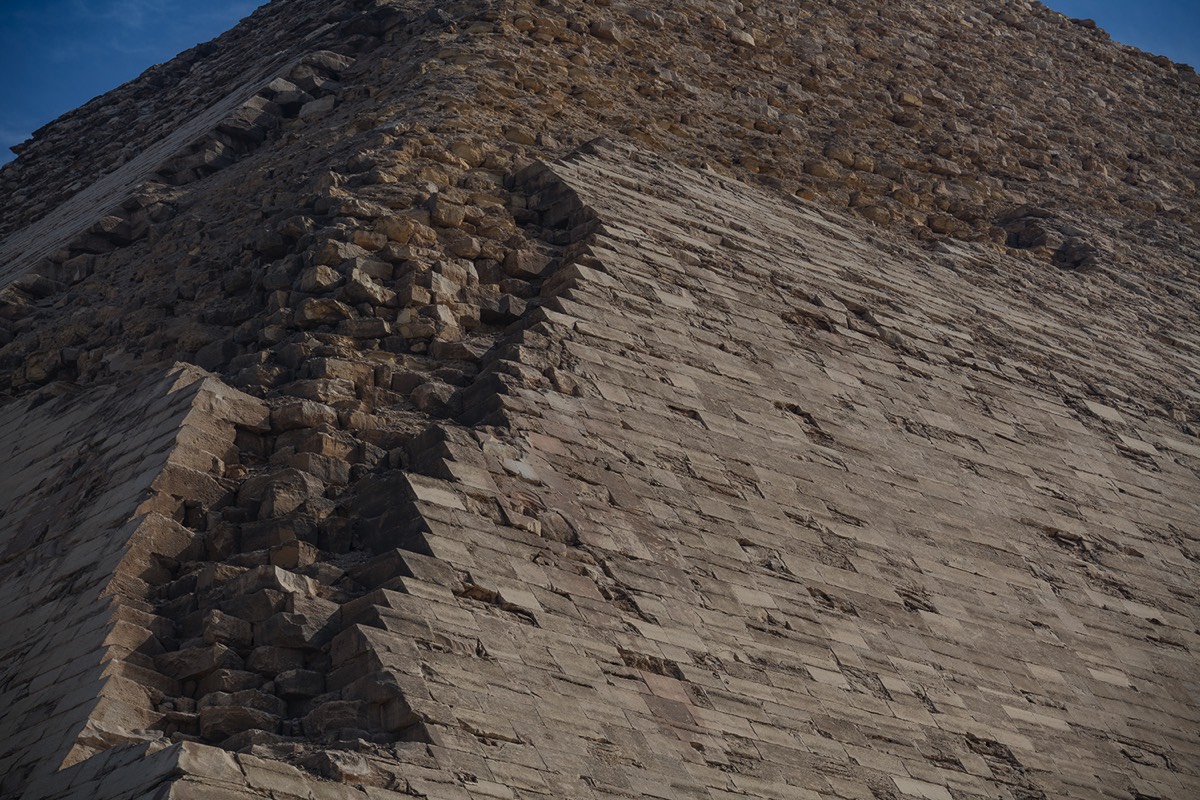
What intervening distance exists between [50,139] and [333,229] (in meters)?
11.3

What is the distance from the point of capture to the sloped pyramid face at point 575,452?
600 centimetres

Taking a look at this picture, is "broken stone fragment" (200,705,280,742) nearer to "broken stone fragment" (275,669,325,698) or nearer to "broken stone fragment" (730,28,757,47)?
"broken stone fragment" (275,669,325,698)

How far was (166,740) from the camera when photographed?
542 cm

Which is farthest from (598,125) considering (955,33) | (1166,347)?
(955,33)

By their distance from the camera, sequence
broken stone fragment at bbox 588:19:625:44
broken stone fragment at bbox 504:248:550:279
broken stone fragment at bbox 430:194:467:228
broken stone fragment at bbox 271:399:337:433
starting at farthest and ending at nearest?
broken stone fragment at bbox 588:19:625:44
broken stone fragment at bbox 430:194:467:228
broken stone fragment at bbox 504:248:550:279
broken stone fragment at bbox 271:399:337:433

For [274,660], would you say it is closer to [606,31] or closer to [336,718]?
[336,718]

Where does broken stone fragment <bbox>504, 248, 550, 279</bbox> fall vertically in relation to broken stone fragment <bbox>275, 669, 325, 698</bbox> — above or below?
above

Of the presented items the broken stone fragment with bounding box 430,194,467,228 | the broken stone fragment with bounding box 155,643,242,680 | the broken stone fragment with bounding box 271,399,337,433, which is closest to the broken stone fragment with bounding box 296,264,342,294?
the broken stone fragment with bounding box 430,194,467,228

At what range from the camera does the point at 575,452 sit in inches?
289

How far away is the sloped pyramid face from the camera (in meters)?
6.00

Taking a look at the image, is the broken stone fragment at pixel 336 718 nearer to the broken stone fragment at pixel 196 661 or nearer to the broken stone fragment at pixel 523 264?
the broken stone fragment at pixel 196 661

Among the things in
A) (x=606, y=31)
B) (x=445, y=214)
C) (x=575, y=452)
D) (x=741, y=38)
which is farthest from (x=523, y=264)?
(x=741, y=38)

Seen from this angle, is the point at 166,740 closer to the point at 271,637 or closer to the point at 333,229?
the point at 271,637

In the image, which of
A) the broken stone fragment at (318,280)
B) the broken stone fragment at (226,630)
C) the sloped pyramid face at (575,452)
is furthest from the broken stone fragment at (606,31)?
the broken stone fragment at (226,630)
